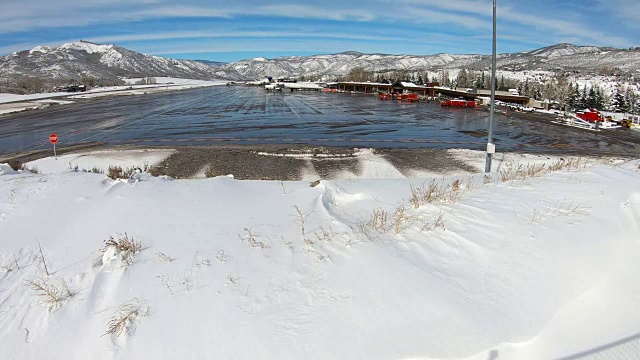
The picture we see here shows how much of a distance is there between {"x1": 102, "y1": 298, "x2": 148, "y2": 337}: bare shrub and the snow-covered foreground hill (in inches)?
0.7

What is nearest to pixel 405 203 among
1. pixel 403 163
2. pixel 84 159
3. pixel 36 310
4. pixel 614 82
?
pixel 36 310

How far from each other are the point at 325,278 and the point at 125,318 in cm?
234

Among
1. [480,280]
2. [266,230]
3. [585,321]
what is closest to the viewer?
[585,321]

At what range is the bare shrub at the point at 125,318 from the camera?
12.8 feet

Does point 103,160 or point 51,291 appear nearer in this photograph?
point 51,291

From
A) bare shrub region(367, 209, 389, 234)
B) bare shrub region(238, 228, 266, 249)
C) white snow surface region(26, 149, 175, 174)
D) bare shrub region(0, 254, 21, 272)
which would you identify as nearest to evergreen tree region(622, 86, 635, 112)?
white snow surface region(26, 149, 175, 174)

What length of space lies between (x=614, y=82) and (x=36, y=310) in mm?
206850

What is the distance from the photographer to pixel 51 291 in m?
4.51

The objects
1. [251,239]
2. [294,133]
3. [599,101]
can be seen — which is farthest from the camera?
[599,101]

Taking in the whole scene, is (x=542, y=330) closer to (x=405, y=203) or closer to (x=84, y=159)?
(x=405, y=203)

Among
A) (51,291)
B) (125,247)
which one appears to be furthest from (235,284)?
(51,291)

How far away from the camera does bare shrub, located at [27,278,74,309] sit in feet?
14.3

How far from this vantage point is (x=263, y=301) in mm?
4215

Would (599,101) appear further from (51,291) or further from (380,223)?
A: (51,291)
